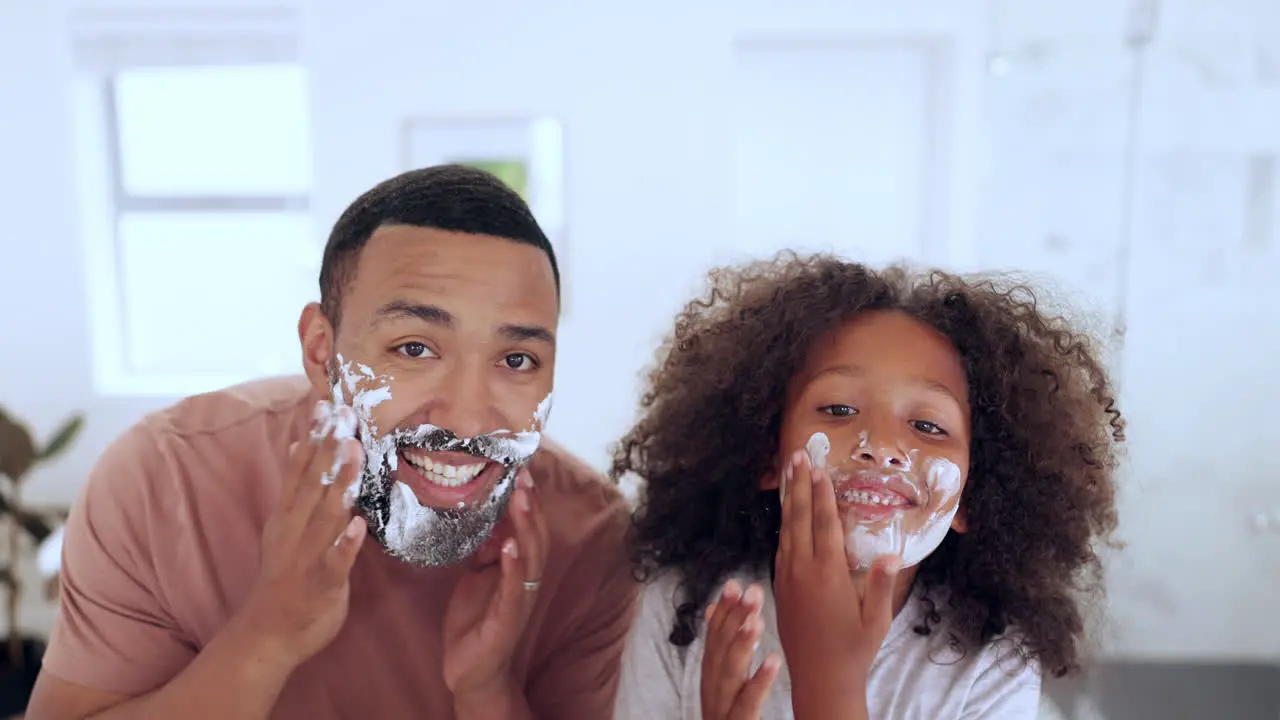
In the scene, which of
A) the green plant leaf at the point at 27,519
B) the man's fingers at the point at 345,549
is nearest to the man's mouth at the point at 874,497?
the man's fingers at the point at 345,549

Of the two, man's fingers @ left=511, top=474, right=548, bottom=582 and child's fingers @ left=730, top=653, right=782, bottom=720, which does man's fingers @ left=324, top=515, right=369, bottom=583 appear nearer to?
man's fingers @ left=511, top=474, right=548, bottom=582

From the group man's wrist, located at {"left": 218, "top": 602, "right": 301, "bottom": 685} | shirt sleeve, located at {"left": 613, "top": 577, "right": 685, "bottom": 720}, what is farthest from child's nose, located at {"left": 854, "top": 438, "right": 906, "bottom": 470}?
man's wrist, located at {"left": 218, "top": 602, "right": 301, "bottom": 685}

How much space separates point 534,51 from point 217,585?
157 centimetres

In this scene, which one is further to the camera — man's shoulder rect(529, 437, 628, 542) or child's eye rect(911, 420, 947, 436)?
man's shoulder rect(529, 437, 628, 542)

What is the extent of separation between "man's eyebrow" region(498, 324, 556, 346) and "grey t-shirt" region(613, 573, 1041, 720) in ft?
0.88

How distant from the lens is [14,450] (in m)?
1.74

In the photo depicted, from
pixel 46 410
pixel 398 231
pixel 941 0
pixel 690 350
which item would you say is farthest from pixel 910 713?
pixel 46 410

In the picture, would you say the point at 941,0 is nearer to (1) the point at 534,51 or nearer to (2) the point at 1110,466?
(1) the point at 534,51

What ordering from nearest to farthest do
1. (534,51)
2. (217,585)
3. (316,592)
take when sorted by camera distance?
(316,592), (217,585), (534,51)

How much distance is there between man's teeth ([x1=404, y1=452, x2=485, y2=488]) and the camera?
720mm

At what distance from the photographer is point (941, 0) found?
2.08 meters

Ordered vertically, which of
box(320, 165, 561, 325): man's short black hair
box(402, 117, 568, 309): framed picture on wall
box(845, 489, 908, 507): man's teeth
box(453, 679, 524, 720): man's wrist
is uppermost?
box(402, 117, 568, 309): framed picture on wall

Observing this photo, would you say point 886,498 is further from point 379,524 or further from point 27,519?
point 27,519

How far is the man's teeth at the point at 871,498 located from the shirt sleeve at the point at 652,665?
211 mm
